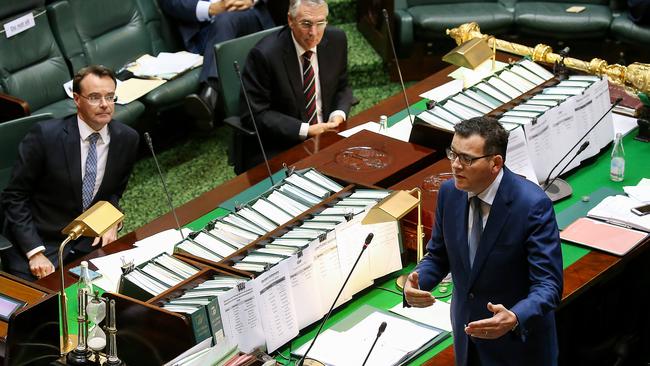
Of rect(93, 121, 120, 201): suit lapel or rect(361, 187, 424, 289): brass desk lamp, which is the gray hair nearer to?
rect(93, 121, 120, 201): suit lapel

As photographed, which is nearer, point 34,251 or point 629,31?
point 34,251

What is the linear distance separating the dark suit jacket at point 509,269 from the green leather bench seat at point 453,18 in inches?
157

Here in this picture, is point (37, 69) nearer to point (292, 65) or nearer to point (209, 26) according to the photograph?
point (209, 26)

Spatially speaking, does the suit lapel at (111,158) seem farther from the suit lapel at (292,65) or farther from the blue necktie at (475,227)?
the blue necktie at (475,227)

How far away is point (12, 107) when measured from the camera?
6.39 metres

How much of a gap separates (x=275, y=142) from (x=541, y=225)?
245 cm

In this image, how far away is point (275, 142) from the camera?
5.96 metres

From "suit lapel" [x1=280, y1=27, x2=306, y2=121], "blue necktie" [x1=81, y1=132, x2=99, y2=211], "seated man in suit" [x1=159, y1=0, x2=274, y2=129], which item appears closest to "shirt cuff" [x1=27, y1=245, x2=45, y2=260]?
"blue necktie" [x1=81, y1=132, x2=99, y2=211]

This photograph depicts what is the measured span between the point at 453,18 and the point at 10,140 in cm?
353

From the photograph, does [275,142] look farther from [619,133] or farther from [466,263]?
[466,263]

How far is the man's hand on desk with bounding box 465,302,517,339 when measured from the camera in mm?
3559

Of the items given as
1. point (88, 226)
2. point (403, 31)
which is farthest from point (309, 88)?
point (88, 226)

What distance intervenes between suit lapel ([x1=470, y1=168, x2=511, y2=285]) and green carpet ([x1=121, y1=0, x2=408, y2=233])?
315cm

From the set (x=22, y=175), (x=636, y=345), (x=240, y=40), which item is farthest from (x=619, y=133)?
(x=22, y=175)
